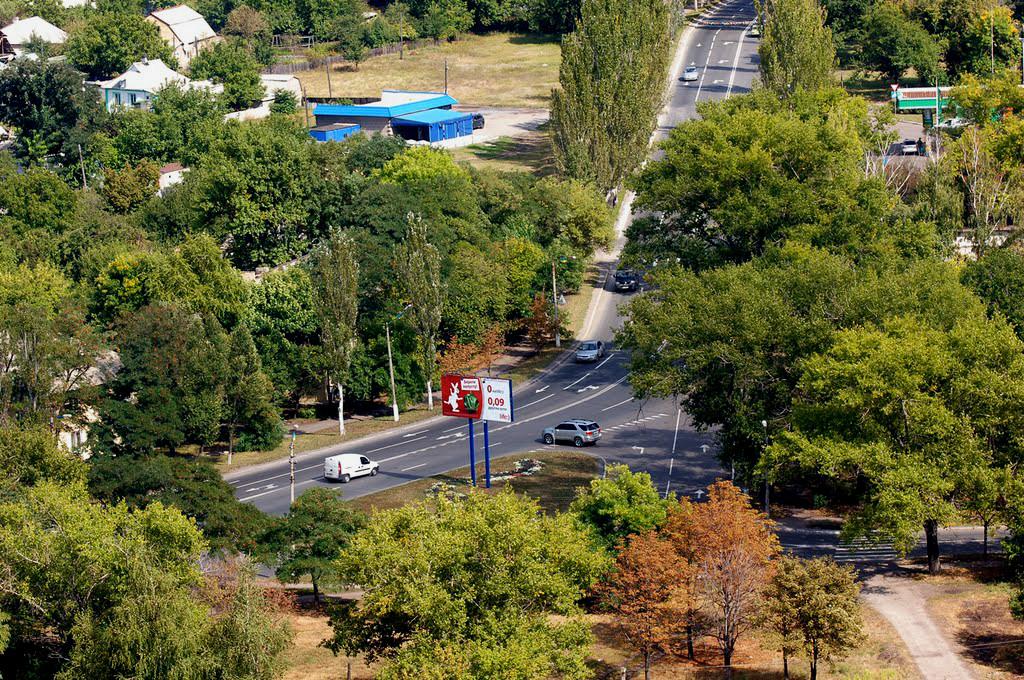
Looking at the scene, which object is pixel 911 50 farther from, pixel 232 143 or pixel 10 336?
pixel 10 336

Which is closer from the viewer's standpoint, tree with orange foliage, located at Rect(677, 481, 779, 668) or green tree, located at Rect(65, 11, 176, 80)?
tree with orange foliage, located at Rect(677, 481, 779, 668)

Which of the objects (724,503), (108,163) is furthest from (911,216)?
(108,163)

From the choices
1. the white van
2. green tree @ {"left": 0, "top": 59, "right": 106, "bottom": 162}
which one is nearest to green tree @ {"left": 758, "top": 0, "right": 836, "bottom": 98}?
the white van

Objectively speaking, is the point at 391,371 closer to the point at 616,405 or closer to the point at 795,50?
the point at 616,405

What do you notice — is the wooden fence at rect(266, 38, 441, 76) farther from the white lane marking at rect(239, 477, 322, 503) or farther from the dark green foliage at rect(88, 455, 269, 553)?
the dark green foliage at rect(88, 455, 269, 553)

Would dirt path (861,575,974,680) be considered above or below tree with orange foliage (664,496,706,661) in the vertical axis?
below

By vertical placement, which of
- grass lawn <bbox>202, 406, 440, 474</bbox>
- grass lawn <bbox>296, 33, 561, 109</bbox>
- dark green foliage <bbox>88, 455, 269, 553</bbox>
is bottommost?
grass lawn <bbox>202, 406, 440, 474</bbox>

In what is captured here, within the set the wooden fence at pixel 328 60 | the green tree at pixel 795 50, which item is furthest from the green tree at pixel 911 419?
the wooden fence at pixel 328 60
